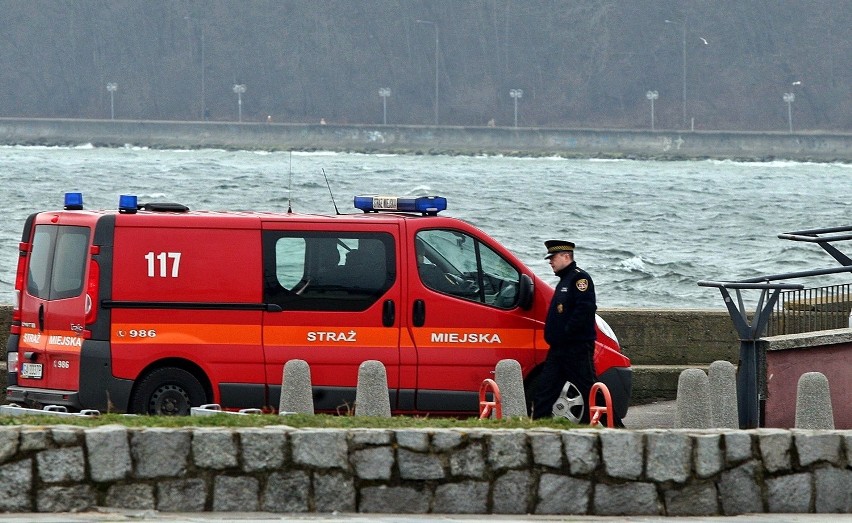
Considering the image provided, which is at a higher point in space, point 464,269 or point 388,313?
point 464,269

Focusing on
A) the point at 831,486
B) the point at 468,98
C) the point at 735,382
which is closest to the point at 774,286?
the point at 735,382

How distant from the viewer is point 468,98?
161 m

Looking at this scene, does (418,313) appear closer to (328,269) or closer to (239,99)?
(328,269)

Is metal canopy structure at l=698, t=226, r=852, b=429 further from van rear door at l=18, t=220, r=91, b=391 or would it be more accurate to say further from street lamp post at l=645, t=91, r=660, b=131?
street lamp post at l=645, t=91, r=660, b=131

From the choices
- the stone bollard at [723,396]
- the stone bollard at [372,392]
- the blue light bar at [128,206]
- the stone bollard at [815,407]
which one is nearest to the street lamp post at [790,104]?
the stone bollard at [723,396]

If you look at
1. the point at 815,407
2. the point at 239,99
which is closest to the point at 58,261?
the point at 815,407

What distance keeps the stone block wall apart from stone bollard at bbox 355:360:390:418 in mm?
2002

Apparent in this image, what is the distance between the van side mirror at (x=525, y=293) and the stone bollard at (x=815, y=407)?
8.84 feet

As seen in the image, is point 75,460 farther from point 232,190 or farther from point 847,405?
point 232,190

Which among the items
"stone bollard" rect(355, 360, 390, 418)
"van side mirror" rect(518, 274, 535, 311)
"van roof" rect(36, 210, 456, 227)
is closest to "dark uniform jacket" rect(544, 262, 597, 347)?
"van side mirror" rect(518, 274, 535, 311)

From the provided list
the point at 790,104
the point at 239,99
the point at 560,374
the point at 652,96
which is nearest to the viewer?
the point at 560,374

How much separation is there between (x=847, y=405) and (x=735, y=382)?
113 cm

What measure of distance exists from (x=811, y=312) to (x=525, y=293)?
2607 mm

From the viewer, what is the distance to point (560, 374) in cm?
1080
